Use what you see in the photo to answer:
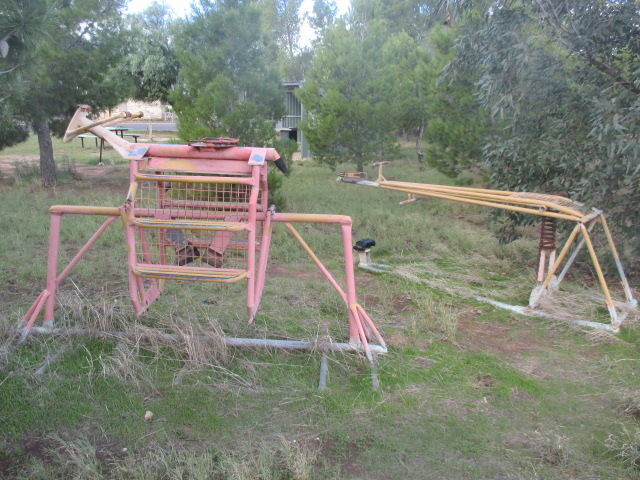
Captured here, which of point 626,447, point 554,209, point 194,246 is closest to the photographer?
point 626,447

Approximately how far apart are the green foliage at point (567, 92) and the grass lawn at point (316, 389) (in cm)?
110

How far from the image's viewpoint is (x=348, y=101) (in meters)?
12.1

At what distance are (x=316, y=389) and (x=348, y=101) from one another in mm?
9431

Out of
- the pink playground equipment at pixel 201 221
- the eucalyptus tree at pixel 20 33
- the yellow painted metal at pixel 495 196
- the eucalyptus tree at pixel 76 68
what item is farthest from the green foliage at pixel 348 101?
the pink playground equipment at pixel 201 221

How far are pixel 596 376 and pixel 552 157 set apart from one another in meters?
2.63

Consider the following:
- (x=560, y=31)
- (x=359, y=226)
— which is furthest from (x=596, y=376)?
(x=359, y=226)

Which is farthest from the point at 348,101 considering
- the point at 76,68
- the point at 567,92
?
the point at 567,92

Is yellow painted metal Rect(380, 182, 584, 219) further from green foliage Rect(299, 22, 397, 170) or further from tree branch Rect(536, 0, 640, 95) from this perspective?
green foliage Rect(299, 22, 397, 170)

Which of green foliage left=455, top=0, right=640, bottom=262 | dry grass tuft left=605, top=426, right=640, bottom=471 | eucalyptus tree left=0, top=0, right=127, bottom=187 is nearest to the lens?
dry grass tuft left=605, top=426, right=640, bottom=471

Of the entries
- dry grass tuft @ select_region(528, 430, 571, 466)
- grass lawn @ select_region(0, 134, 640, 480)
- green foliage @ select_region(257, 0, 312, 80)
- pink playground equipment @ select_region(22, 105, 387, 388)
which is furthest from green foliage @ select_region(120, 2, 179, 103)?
green foliage @ select_region(257, 0, 312, 80)

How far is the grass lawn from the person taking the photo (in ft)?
9.17

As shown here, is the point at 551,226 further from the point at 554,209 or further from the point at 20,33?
the point at 20,33

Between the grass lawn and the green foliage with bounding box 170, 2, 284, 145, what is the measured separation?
395cm

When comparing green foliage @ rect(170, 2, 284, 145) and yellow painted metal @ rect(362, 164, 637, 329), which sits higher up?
green foliage @ rect(170, 2, 284, 145)
